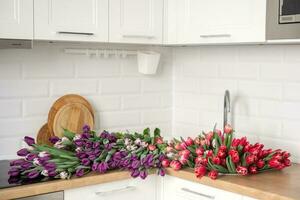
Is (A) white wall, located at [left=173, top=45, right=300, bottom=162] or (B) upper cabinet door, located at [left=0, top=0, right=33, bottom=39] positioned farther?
(A) white wall, located at [left=173, top=45, right=300, bottom=162]

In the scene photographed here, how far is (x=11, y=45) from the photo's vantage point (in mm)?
2160

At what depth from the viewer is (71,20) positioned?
2340 mm

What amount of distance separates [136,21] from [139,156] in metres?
0.74

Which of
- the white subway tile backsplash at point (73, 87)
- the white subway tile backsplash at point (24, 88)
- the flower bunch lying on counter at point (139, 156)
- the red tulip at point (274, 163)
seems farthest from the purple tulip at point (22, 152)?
the red tulip at point (274, 163)

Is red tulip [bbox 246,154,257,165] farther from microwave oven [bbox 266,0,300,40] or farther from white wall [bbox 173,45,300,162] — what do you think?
microwave oven [bbox 266,0,300,40]

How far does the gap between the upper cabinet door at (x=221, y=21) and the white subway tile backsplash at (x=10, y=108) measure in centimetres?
91

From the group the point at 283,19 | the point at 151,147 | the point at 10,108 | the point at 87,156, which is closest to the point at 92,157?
the point at 87,156

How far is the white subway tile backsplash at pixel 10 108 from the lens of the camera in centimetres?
242

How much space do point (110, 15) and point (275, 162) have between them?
1077mm

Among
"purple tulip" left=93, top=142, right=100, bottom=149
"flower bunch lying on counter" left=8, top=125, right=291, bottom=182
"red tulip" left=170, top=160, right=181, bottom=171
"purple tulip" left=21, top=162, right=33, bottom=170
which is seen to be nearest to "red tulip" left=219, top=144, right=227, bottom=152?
"flower bunch lying on counter" left=8, top=125, right=291, bottom=182

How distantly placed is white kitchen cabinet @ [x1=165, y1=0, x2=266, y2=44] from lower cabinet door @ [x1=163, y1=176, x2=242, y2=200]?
0.70 meters

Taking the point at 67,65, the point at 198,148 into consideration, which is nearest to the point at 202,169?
the point at 198,148

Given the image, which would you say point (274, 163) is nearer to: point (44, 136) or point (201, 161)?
point (201, 161)

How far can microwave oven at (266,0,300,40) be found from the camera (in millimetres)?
2047
